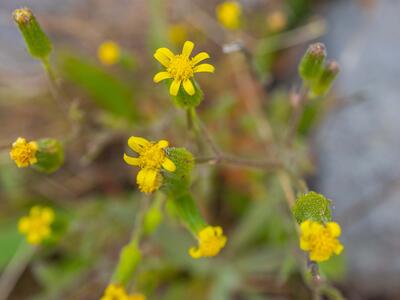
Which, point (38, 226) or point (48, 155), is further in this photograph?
point (38, 226)

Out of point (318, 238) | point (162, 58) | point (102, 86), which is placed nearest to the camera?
point (318, 238)

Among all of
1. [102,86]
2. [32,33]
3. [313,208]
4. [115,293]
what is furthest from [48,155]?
[102,86]

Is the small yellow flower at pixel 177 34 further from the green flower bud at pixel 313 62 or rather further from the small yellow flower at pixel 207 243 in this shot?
the small yellow flower at pixel 207 243

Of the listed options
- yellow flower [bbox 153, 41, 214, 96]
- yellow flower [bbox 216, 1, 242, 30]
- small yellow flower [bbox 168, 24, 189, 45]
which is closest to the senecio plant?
yellow flower [bbox 153, 41, 214, 96]

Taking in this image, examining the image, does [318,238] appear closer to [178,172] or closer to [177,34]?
[178,172]

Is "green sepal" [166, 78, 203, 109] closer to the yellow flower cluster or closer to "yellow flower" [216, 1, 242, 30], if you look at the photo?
the yellow flower cluster

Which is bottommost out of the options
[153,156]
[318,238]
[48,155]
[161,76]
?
[318,238]
